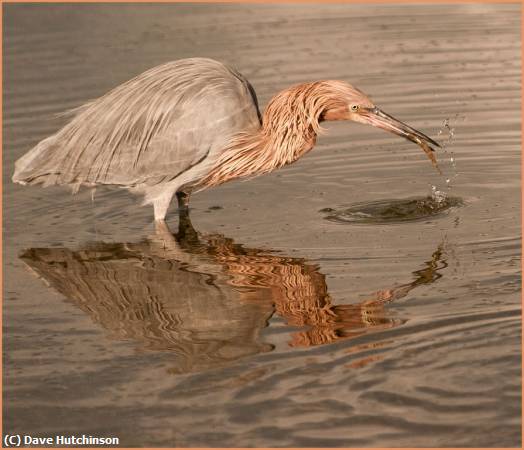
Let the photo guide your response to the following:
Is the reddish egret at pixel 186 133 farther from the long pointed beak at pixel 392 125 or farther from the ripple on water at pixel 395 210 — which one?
the ripple on water at pixel 395 210

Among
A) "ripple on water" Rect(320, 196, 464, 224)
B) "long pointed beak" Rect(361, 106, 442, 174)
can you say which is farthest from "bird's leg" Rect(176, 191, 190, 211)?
"long pointed beak" Rect(361, 106, 442, 174)

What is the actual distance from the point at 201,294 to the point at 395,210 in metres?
2.42

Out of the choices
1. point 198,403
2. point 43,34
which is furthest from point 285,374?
point 43,34

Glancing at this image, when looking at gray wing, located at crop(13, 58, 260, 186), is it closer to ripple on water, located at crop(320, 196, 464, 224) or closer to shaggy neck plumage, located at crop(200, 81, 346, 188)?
shaggy neck plumage, located at crop(200, 81, 346, 188)

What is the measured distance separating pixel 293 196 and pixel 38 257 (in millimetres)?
2502

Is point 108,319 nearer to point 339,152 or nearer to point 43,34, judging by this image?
point 339,152

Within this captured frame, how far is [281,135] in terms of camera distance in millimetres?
10148

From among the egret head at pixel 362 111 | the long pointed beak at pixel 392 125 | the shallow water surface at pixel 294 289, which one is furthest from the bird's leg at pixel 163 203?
the long pointed beak at pixel 392 125

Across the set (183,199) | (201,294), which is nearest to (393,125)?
(183,199)

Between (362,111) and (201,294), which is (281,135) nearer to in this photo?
(362,111)

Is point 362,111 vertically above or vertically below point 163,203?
above

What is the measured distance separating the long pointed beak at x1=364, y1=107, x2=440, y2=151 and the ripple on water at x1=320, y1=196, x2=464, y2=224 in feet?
2.07

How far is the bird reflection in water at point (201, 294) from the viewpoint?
745 centimetres

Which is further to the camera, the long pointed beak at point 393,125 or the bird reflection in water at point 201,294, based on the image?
the long pointed beak at point 393,125
